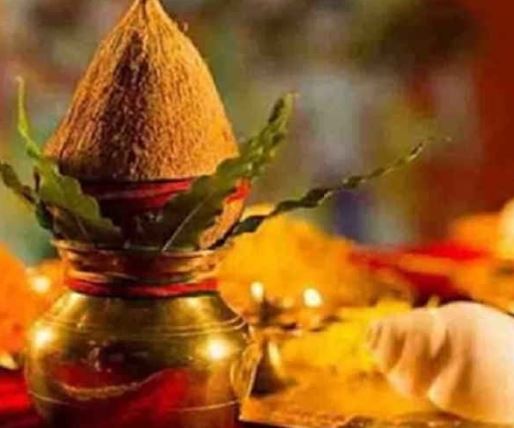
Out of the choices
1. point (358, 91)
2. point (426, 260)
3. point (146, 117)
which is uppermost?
point (146, 117)

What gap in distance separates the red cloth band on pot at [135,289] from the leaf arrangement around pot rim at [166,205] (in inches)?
0.8

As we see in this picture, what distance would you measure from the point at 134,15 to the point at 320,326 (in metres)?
0.30

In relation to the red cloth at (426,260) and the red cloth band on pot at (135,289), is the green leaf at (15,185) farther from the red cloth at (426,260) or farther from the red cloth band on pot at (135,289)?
the red cloth at (426,260)

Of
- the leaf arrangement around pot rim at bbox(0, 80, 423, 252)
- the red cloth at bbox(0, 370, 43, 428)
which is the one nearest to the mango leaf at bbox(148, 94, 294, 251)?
the leaf arrangement around pot rim at bbox(0, 80, 423, 252)

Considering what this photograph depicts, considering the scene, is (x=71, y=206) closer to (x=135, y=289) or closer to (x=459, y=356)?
(x=135, y=289)

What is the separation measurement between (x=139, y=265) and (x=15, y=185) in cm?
8

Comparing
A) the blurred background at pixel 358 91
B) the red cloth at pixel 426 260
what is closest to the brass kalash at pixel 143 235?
the red cloth at pixel 426 260

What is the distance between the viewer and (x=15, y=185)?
2.60 ft

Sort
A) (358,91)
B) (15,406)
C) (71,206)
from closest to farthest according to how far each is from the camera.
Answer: (71,206)
(15,406)
(358,91)

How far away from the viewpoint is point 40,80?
1.39m

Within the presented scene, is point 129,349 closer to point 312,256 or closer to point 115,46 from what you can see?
point 115,46

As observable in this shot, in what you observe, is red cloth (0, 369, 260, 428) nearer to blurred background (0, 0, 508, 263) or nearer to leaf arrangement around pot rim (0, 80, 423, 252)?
leaf arrangement around pot rim (0, 80, 423, 252)

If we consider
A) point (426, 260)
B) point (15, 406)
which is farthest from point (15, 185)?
point (426, 260)

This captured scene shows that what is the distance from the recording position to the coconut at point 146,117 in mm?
777
